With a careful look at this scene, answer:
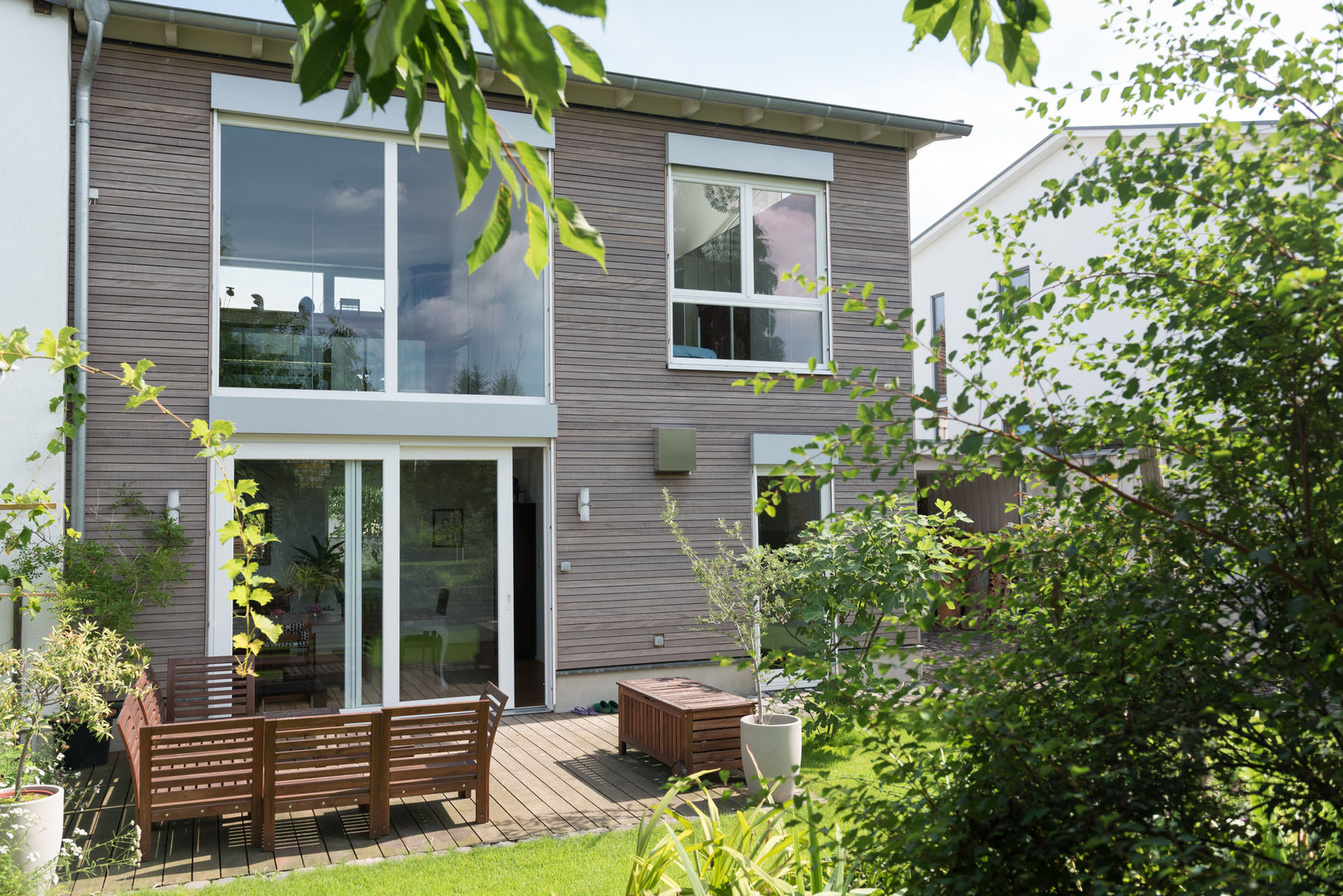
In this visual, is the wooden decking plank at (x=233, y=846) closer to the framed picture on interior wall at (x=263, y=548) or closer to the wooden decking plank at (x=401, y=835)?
the wooden decking plank at (x=401, y=835)

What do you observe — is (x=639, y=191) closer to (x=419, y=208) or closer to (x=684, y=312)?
(x=684, y=312)

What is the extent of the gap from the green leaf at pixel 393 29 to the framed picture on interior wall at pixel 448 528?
7.83 metres

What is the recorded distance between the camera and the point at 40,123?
715 cm

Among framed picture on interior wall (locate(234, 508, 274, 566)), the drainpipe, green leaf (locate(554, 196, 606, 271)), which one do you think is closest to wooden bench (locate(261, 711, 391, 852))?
framed picture on interior wall (locate(234, 508, 274, 566))

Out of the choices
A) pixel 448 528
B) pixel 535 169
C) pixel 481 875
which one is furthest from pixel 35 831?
pixel 535 169

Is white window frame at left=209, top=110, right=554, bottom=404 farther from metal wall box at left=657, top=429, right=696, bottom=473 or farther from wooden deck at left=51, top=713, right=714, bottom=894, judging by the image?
wooden deck at left=51, top=713, right=714, bottom=894

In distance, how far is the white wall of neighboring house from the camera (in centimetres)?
693

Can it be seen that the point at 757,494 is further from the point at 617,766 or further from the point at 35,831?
the point at 35,831

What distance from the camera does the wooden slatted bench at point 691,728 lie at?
6.59 meters

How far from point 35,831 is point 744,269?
7.47 metres

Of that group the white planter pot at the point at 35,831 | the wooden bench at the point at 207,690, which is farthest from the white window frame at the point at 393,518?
the white planter pot at the point at 35,831

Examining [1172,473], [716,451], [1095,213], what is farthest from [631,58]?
[1095,213]

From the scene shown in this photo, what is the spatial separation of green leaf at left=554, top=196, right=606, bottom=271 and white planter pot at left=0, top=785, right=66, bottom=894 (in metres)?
4.45

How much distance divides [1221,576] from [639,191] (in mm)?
8100
